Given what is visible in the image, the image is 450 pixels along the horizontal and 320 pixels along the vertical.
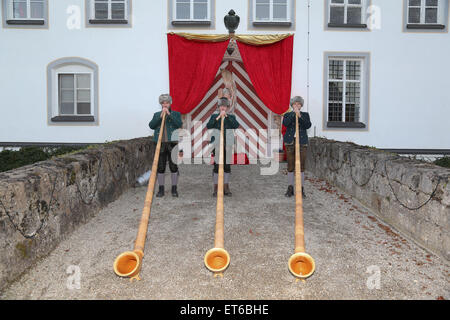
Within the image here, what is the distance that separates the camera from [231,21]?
8.91m

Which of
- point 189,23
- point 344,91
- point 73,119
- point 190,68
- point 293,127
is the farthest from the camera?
point 344,91

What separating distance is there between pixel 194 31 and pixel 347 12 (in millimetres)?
4019

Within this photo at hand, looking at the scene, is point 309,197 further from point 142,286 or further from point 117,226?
point 142,286

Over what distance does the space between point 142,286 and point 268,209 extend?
2.59 metres

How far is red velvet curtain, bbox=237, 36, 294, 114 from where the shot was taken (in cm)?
873

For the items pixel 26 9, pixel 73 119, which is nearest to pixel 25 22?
pixel 26 9

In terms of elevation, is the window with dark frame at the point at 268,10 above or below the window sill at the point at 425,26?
above

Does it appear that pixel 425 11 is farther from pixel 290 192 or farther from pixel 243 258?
pixel 243 258

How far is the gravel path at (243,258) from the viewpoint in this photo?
8.73ft

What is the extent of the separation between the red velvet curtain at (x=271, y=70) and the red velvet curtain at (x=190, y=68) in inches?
27.4

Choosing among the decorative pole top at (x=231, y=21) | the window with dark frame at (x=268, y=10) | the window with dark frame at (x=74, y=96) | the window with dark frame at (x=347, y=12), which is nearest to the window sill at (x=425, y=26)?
the window with dark frame at (x=347, y=12)

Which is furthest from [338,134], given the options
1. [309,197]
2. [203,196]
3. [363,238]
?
[363,238]

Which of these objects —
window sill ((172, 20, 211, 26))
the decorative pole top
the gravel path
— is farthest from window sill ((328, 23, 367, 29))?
the gravel path

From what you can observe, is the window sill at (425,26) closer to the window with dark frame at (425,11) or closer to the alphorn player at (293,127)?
the window with dark frame at (425,11)
